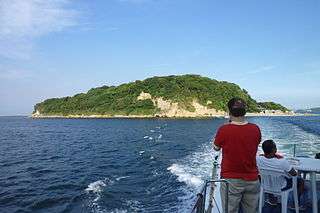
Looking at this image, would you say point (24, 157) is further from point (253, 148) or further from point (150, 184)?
point (253, 148)

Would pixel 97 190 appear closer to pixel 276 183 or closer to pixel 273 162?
pixel 276 183

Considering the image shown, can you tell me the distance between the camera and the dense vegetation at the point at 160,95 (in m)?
170

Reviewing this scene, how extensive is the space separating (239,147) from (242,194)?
71 cm

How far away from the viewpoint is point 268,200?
25.3ft

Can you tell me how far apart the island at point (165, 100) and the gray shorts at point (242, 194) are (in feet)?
518

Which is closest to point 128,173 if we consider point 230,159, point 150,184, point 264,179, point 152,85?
point 150,184

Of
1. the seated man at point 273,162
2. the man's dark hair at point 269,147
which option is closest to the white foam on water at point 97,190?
the seated man at point 273,162

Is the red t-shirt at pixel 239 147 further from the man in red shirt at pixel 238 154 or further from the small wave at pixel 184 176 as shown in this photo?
the small wave at pixel 184 176

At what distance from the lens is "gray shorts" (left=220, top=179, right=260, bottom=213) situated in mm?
4887

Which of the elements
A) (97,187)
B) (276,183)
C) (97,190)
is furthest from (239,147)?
(97,187)

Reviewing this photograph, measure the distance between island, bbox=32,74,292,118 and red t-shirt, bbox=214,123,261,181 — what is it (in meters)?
158

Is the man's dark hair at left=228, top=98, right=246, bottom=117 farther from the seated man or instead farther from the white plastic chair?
the white plastic chair

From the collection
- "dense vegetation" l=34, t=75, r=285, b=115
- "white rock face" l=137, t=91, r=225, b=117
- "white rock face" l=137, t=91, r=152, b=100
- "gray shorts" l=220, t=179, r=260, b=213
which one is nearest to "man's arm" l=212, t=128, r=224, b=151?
"gray shorts" l=220, t=179, r=260, b=213

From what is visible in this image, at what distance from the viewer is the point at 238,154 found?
4.82 meters
